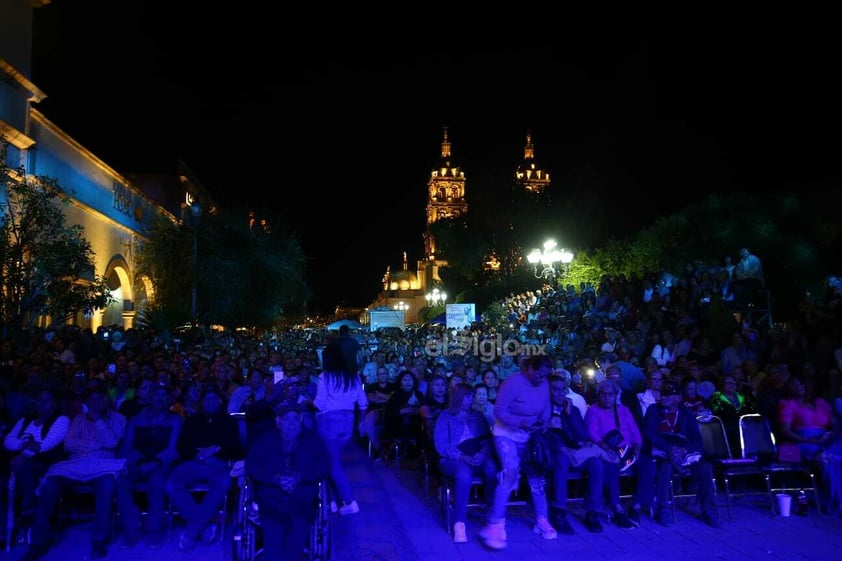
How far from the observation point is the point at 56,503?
5.62 metres

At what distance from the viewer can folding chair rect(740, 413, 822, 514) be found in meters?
6.46

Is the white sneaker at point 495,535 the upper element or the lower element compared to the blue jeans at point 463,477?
lower

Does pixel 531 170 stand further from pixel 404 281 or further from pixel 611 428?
pixel 611 428

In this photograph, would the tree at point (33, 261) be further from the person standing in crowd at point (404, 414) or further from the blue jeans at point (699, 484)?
the blue jeans at point (699, 484)

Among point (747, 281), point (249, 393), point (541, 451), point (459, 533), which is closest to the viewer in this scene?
point (459, 533)

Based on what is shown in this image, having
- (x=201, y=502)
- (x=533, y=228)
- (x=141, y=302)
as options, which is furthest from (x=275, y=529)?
(x=533, y=228)

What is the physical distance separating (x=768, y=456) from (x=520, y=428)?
9.51ft

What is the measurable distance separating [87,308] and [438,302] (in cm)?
5815

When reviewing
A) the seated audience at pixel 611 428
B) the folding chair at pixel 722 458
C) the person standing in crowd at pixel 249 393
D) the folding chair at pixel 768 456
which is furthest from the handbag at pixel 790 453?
the person standing in crowd at pixel 249 393

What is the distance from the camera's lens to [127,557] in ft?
17.3

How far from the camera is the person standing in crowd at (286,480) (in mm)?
4637

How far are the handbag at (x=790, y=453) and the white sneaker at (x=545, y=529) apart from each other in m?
2.61

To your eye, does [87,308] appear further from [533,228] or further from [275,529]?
[533,228]

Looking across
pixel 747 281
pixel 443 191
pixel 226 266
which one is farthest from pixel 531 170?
pixel 747 281
